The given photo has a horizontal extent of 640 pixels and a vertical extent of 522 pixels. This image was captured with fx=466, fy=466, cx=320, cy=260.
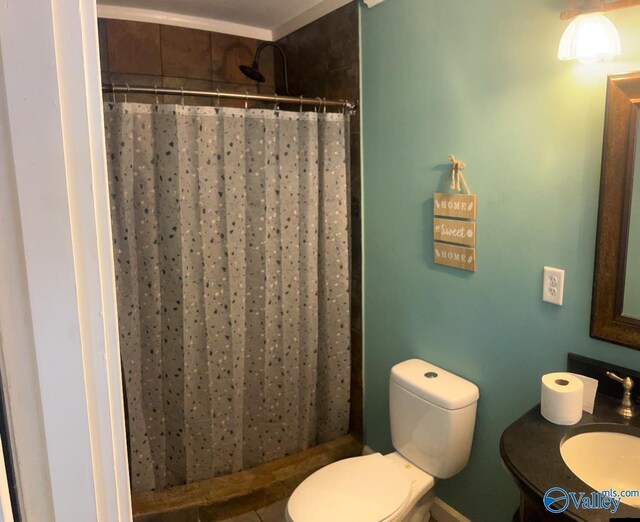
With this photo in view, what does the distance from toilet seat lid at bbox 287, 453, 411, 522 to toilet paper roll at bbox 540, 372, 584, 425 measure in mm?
641

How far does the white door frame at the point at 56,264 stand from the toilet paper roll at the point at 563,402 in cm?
121

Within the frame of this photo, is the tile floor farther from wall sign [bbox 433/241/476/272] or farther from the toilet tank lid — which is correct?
wall sign [bbox 433/241/476/272]

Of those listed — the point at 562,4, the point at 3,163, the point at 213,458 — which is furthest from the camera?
the point at 213,458

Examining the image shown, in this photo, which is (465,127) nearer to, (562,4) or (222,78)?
(562,4)

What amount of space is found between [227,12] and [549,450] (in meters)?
2.39

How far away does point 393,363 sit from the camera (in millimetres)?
2215

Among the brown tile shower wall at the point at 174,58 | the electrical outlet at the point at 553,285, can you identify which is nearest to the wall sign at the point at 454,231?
the electrical outlet at the point at 553,285

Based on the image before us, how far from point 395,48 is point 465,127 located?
20.4 inches

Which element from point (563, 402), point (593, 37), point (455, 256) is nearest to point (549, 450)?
point (563, 402)

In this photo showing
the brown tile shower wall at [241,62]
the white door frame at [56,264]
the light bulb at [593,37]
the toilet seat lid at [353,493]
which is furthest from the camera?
the brown tile shower wall at [241,62]

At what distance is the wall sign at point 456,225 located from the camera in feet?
5.70

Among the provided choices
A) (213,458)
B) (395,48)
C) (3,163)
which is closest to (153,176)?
(395,48)

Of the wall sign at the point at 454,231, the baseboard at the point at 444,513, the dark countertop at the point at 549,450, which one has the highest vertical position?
the wall sign at the point at 454,231

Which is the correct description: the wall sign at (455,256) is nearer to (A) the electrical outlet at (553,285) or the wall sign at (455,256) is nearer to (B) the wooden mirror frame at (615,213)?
(A) the electrical outlet at (553,285)
